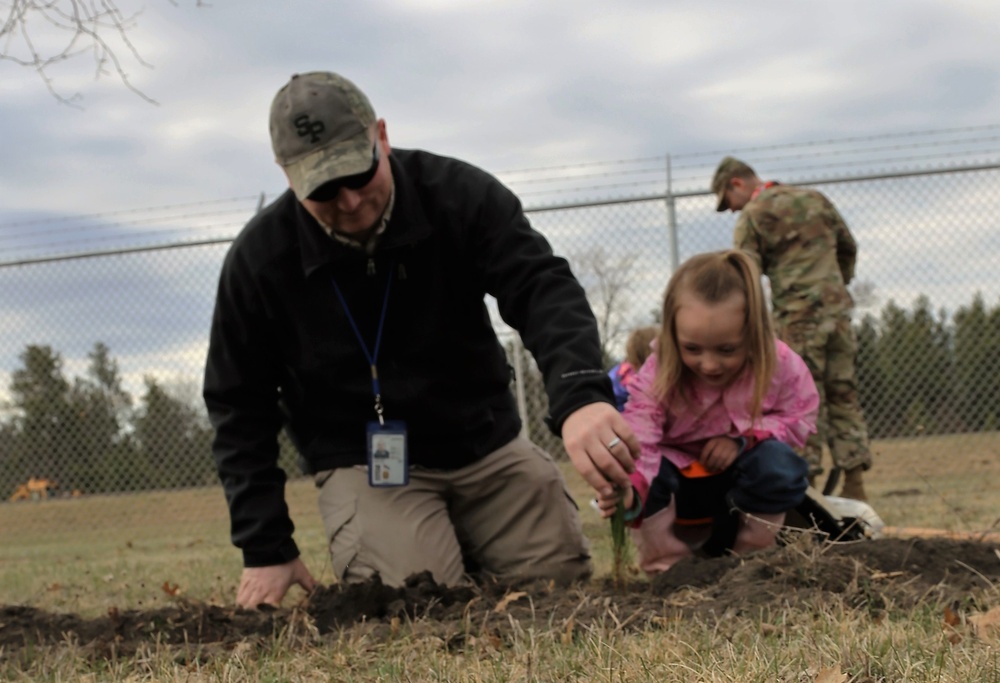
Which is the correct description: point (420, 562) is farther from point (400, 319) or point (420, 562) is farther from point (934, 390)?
point (934, 390)

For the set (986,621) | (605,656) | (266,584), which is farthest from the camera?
(266,584)

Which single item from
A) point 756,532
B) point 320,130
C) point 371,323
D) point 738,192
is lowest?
point 756,532

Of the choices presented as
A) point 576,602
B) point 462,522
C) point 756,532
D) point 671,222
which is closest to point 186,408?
point 671,222

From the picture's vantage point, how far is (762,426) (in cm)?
400

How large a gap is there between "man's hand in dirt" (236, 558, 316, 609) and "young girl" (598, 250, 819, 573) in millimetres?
1188

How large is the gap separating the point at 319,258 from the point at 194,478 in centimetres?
696

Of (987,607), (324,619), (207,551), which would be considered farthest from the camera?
(207,551)

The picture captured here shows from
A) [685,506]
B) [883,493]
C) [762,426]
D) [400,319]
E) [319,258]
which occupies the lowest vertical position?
[883,493]

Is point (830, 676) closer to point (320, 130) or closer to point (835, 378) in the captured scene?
point (320, 130)

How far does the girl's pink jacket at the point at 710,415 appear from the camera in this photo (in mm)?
3980

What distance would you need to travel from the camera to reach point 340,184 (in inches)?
125

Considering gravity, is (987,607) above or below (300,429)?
below

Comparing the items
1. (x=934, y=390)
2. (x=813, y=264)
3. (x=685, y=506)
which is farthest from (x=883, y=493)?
(x=685, y=506)

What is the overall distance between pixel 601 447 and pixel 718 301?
140 cm
